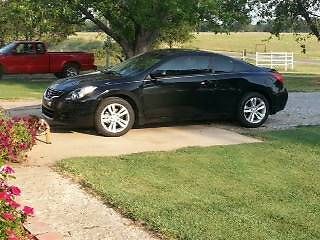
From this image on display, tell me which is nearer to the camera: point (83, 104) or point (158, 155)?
point (158, 155)

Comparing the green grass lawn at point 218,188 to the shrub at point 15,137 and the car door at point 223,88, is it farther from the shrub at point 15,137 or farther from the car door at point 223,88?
the car door at point 223,88

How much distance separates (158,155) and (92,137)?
1.90 meters

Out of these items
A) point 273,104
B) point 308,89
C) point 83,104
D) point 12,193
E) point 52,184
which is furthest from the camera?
point 308,89

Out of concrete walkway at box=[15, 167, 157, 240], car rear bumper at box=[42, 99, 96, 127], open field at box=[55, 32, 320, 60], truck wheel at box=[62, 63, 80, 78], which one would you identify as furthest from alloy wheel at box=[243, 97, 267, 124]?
open field at box=[55, 32, 320, 60]

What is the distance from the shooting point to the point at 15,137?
7133mm

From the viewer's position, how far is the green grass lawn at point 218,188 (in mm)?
4949

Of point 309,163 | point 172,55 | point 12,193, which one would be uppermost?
point 172,55

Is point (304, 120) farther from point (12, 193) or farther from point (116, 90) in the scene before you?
point (12, 193)

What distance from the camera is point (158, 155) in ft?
25.5

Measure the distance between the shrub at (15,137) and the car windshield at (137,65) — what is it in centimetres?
273

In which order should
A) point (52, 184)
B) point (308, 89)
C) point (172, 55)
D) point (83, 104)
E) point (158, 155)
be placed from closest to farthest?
point (52, 184), point (158, 155), point (83, 104), point (172, 55), point (308, 89)

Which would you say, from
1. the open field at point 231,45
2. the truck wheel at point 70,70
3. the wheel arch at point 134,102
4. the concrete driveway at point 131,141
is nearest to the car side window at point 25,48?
the truck wheel at point 70,70

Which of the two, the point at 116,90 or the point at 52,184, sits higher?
the point at 116,90

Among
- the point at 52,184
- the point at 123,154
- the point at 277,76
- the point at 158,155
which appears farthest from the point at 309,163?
the point at 277,76
